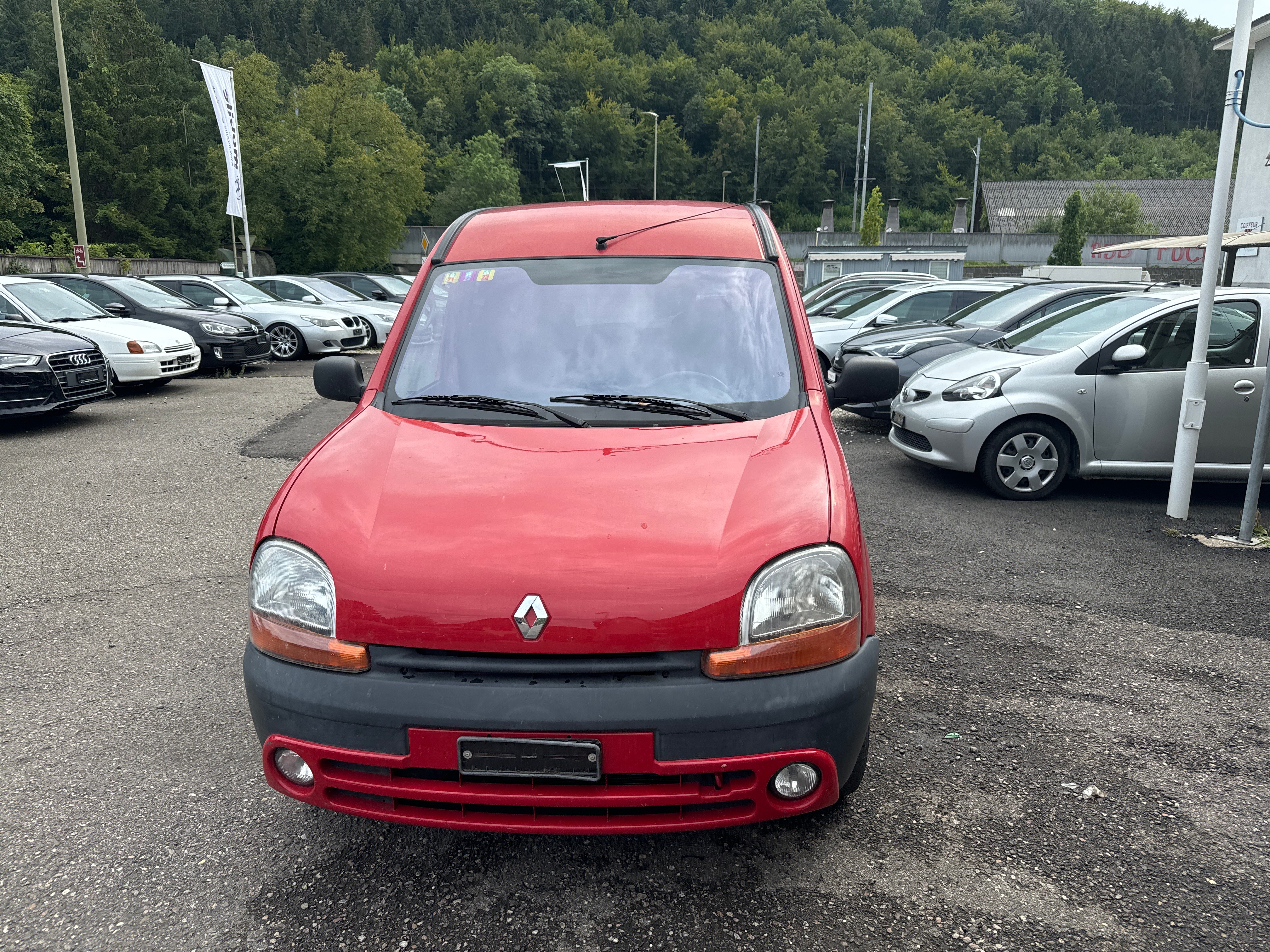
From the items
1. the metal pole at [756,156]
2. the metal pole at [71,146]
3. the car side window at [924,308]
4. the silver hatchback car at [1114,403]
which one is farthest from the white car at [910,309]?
the metal pole at [756,156]

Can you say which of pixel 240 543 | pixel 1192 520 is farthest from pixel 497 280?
pixel 1192 520

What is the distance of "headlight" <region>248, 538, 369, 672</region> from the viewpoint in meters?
2.24

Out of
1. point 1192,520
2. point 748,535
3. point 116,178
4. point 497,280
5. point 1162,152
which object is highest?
point 1162,152

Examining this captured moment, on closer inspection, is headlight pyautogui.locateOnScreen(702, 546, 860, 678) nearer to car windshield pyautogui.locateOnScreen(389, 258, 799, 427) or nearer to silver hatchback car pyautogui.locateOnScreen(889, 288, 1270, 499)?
car windshield pyautogui.locateOnScreen(389, 258, 799, 427)

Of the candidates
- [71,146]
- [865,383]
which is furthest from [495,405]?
[71,146]

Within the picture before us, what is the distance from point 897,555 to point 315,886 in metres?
3.96

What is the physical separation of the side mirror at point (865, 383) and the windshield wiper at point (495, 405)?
0.80 meters

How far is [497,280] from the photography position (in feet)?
11.3

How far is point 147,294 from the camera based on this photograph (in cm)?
1378

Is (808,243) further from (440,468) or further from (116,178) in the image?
(440,468)

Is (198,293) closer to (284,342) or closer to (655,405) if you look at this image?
(284,342)

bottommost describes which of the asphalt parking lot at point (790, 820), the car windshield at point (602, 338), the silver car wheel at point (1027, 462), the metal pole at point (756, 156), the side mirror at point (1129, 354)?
the asphalt parking lot at point (790, 820)

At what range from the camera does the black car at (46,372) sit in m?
8.83

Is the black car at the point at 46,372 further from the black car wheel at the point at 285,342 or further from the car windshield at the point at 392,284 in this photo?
the car windshield at the point at 392,284
